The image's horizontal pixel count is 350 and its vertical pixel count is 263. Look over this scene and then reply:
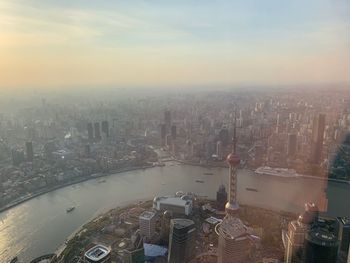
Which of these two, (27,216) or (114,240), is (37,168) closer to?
(27,216)

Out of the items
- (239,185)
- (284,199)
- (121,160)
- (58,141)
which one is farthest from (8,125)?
(284,199)

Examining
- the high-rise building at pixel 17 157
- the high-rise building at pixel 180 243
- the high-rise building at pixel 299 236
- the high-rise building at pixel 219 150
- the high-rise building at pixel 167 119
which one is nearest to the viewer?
the high-rise building at pixel 299 236

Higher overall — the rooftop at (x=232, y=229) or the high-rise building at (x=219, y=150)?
the rooftop at (x=232, y=229)

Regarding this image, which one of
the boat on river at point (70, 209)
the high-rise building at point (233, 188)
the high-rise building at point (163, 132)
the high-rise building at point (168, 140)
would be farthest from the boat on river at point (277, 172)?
the boat on river at point (70, 209)

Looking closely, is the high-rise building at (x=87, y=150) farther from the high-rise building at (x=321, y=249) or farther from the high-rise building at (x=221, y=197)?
the high-rise building at (x=321, y=249)

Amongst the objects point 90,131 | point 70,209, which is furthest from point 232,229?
point 90,131

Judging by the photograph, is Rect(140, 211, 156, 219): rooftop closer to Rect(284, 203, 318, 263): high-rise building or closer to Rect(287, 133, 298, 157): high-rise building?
Rect(284, 203, 318, 263): high-rise building
